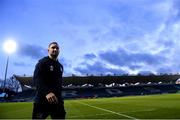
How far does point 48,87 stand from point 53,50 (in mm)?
725

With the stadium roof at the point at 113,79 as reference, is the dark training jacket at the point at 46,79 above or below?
below

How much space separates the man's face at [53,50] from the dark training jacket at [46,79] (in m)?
0.13

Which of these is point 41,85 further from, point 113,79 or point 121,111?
point 113,79

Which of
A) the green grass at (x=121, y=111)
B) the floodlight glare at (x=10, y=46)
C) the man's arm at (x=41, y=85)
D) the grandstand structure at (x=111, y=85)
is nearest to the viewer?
the man's arm at (x=41, y=85)

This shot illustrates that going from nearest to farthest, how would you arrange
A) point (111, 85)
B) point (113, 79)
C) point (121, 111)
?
point (121, 111) → point (113, 79) → point (111, 85)

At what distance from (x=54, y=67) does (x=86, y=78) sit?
106m

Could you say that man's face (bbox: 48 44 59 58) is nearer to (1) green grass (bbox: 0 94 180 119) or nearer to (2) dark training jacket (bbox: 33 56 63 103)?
(2) dark training jacket (bbox: 33 56 63 103)

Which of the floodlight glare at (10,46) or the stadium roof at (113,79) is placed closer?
the floodlight glare at (10,46)

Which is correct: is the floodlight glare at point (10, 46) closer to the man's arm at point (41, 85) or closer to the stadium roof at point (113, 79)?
the man's arm at point (41, 85)

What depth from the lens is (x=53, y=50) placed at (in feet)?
21.3

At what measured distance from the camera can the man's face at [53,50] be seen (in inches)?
255

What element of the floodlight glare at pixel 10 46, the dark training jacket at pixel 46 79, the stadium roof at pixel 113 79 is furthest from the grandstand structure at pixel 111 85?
the dark training jacket at pixel 46 79

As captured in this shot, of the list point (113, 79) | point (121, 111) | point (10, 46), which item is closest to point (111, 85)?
point (113, 79)

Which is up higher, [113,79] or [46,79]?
[113,79]
